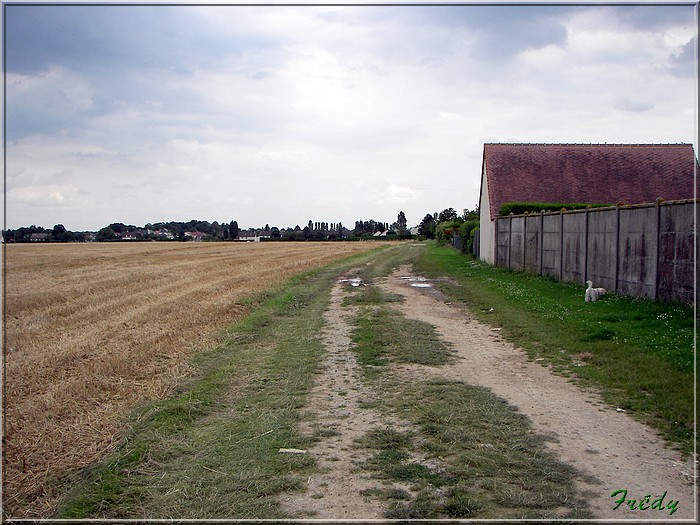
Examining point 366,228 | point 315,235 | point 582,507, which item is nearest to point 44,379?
point 582,507

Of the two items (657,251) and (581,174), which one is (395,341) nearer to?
(657,251)

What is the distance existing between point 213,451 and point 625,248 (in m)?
11.0

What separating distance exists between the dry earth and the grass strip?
27cm

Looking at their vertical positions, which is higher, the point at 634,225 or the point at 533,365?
the point at 634,225

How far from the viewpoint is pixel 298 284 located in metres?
20.9

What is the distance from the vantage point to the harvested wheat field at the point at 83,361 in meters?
4.88

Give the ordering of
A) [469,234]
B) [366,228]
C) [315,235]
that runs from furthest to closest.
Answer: [366,228] → [315,235] → [469,234]

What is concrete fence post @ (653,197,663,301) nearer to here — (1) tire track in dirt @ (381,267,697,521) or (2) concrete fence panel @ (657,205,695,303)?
(2) concrete fence panel @ (657,205,695,303)

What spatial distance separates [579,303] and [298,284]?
10.4m

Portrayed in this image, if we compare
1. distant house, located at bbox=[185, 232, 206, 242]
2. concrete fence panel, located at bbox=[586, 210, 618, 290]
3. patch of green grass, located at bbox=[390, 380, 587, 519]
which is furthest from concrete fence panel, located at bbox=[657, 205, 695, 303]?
distant house, located at bbox=[185, 232, 206, 242]

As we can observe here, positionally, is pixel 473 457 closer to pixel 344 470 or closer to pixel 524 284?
pixel 344 470

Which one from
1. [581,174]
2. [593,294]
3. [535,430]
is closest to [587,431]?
[535,430]

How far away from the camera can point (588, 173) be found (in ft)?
105

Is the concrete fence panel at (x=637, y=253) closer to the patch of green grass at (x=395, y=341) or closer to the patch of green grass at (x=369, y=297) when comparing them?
the patch of green grass at (x=395, y=341)
